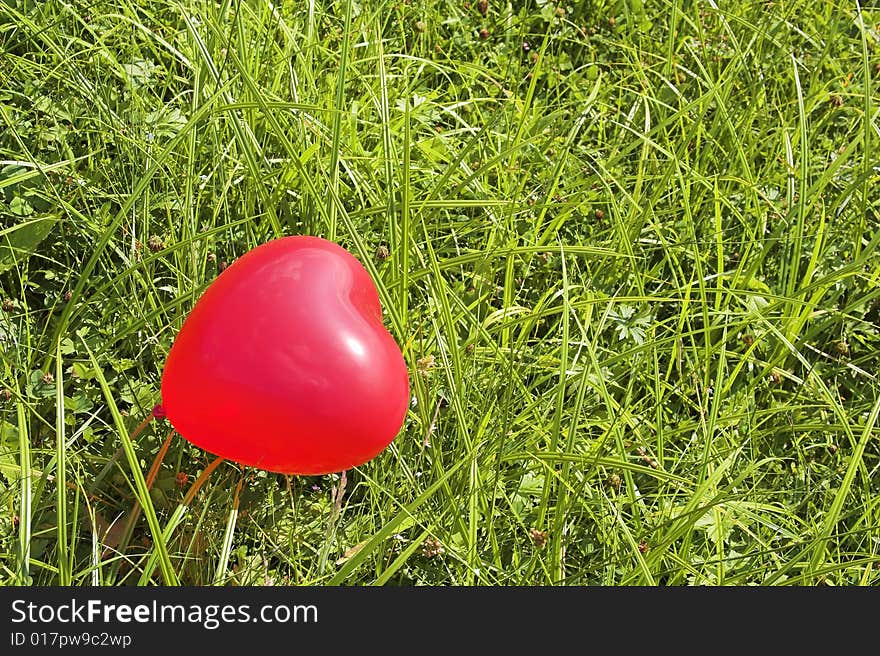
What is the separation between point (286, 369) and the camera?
5.26 feet

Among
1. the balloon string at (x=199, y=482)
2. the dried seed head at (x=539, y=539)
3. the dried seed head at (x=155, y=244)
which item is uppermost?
the dried seed head at (x=155, y=244)

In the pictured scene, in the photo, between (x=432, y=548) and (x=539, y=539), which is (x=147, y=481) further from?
(x=539, y=539)

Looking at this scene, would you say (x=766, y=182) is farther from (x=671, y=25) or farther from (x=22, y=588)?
(x=22, y=588)

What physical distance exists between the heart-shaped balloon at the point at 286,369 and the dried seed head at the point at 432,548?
0.33 metres

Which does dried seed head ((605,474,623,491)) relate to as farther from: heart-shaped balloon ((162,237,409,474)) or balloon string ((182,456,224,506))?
balloon string ((182,456,224,506))

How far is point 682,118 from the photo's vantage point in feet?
9.07

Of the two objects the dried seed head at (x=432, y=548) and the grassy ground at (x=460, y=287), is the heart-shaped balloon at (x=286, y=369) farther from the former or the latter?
the dried seed head at (x=432, y=548)

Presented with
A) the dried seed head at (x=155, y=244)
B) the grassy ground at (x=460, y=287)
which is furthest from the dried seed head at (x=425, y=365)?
the dried seed head at (x=155, y=244)

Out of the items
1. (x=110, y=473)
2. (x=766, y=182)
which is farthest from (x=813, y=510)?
(x=110, y=473)

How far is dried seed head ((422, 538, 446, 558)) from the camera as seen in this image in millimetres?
1962

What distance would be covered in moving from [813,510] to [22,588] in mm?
1594

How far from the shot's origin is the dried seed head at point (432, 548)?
1962 mm

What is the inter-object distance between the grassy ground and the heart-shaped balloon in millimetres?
152

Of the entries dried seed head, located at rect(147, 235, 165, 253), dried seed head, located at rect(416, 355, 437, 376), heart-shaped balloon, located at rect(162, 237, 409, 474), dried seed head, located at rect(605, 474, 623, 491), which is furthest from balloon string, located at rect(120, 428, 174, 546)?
dried seed head, located at rect(605, 474, 623, 491)
